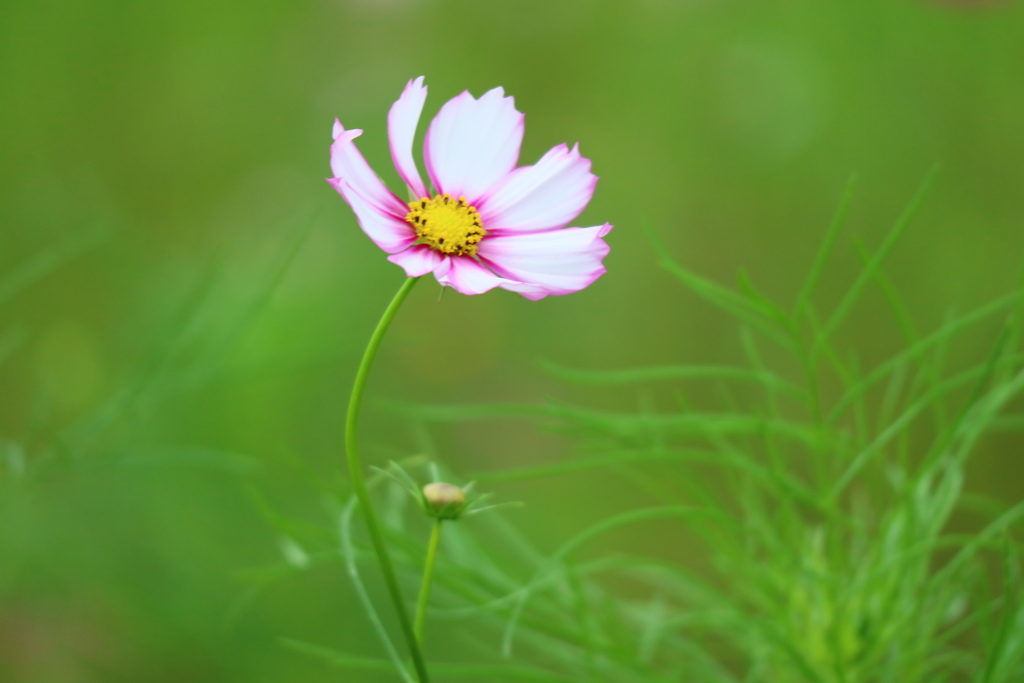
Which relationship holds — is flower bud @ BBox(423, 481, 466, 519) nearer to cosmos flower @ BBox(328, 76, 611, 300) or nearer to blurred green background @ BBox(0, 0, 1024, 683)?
cosmos flower @ BBox(328, 76, 611, 300)

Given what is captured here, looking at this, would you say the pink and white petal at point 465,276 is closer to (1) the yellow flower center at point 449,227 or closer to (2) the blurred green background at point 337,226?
(1) the yellow flower center at point 449,227

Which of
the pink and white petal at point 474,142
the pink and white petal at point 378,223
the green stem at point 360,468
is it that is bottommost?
the green stem at point 360,468

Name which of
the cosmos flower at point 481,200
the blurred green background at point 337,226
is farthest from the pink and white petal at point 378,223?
the blurred green background at point 337,226

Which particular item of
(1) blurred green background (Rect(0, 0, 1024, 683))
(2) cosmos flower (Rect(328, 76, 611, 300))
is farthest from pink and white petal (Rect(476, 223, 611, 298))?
(1) blurred green background (Rect(0, 0, 1024, 683))

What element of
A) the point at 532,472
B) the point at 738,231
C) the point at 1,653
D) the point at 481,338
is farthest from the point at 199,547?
the point at 738,231

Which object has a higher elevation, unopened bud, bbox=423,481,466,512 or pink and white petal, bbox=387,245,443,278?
pink and white petal, bbox=387,245,443,278

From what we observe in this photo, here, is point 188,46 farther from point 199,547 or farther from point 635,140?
point 199,547
